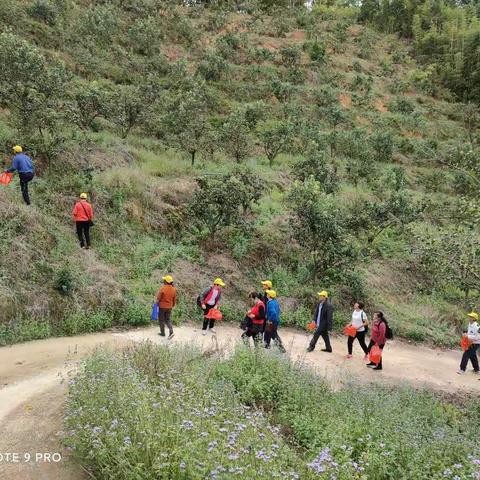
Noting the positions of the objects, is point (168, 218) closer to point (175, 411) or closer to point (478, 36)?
point (175, 411)

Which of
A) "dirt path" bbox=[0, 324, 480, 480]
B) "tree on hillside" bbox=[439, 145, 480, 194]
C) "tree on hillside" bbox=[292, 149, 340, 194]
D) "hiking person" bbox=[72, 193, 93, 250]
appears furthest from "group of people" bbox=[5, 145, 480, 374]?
"tree on hillside" bbox=[292, 149, 340, 194]

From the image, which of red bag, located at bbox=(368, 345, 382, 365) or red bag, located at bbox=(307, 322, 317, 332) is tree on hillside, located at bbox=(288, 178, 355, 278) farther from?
red bag, located at bbox=(368, 345, 382, 365)

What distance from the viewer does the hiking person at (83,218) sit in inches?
476

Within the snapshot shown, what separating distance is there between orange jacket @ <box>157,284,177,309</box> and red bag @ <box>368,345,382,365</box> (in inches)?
168

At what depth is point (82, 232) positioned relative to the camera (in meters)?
12.5

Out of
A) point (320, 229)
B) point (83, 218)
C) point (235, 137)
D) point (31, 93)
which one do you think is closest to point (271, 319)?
point (320, 229)

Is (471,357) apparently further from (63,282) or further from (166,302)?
(63,282)

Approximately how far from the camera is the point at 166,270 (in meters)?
12.9

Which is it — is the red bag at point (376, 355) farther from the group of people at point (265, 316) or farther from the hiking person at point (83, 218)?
the hiking person at point (83, 218)

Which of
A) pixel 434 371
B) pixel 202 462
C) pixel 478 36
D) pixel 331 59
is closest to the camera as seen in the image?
pixel 202 462

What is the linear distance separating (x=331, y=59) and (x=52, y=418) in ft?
123

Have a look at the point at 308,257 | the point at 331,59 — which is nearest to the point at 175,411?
the point at 308,257

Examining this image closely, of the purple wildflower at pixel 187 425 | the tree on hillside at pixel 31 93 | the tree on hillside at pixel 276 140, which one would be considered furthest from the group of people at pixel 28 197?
the tree on hillside at pixel 276 140

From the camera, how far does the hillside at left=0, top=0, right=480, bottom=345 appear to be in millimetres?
11031
